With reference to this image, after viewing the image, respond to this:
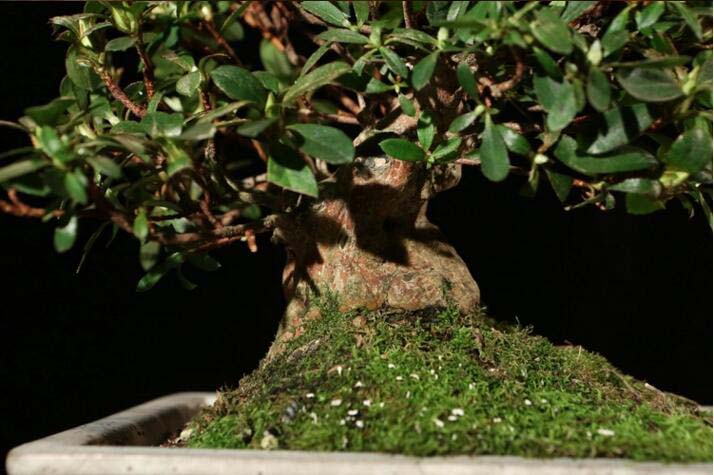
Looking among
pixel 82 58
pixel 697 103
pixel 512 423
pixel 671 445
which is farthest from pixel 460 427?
pixel 82 58

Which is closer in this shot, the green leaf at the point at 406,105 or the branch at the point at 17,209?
the branch at the point at 17,209

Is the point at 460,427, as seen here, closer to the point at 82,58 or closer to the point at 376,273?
the point at 376,273

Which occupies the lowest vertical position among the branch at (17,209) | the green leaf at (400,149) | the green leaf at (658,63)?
the branch at (17,209)

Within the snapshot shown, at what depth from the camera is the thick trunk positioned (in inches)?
48.7

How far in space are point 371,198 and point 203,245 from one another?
0.25 metres

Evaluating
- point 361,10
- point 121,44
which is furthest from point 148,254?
point 361,10

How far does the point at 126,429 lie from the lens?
1218 millimetres

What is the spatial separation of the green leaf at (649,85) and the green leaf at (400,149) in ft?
0.87

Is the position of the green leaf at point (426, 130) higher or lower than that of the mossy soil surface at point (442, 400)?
higher

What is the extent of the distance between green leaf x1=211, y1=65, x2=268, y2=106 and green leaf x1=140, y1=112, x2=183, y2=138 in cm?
6

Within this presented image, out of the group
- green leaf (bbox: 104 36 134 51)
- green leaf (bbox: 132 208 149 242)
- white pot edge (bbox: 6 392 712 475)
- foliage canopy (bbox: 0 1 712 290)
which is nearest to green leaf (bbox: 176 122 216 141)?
foliage canopy (bbox: 0 1 712 290)

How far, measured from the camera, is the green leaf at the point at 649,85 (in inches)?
34.6

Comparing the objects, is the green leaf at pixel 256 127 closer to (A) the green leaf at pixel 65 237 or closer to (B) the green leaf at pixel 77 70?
(A) the green leaf at pixel 65 237

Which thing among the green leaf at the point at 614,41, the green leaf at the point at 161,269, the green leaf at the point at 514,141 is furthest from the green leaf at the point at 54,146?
the green leaf at the point at 614,41
